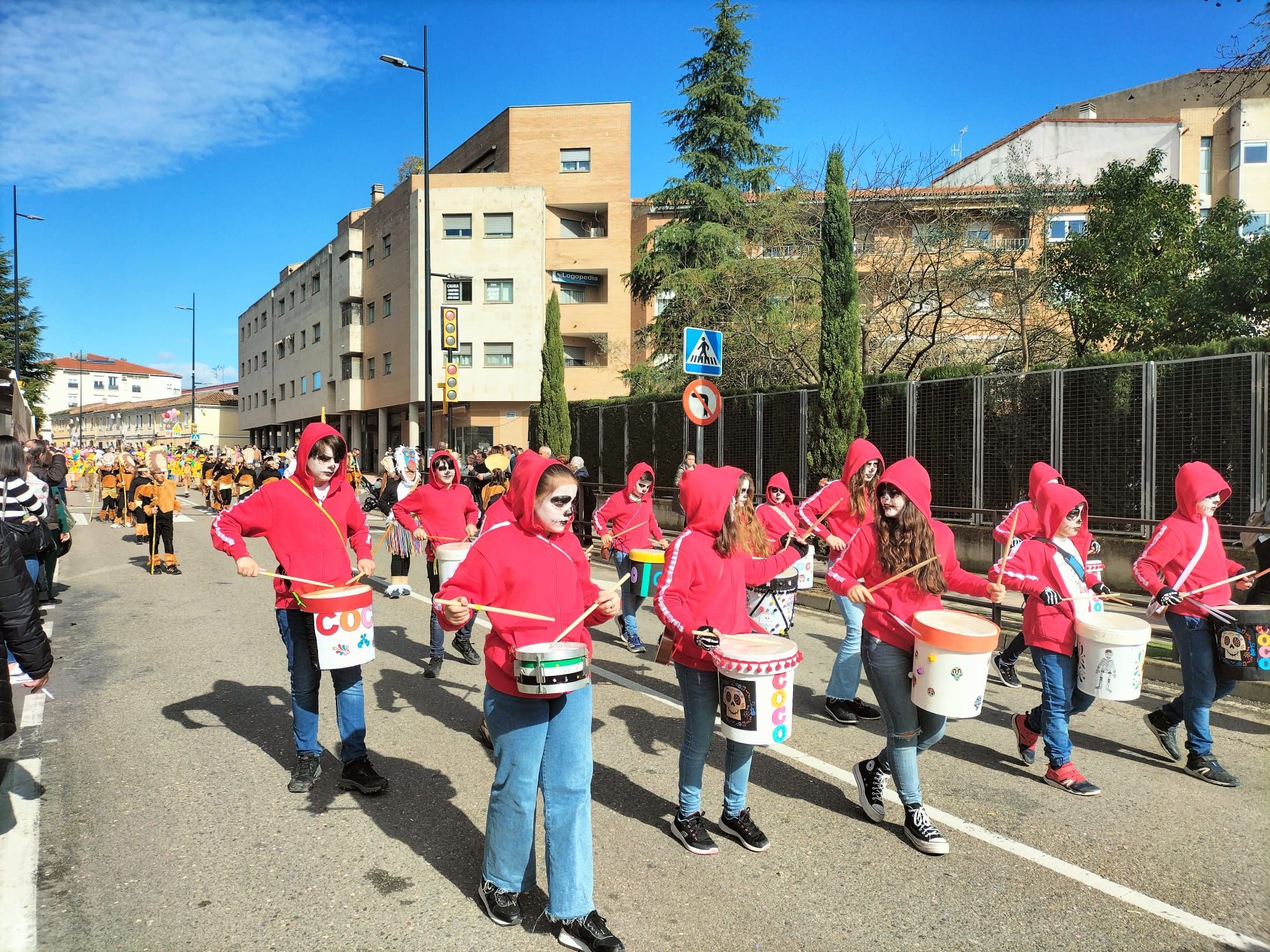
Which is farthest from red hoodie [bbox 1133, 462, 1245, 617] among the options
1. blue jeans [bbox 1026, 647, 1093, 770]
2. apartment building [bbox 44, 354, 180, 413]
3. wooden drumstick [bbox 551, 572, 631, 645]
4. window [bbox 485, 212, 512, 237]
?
apartment building [bbox 44, 354, 180, 413]

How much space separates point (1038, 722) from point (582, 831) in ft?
11.0

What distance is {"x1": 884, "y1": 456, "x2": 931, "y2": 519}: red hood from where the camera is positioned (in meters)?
4.49

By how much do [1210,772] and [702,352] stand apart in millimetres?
7513

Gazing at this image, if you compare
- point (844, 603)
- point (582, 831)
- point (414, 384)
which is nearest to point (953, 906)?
point (582, 831)

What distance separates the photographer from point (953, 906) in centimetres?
363

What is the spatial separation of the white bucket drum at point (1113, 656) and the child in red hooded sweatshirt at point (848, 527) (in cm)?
138

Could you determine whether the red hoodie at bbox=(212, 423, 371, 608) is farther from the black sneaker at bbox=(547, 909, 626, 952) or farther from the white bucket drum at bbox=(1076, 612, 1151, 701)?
the white bucket drum at bbox=(1076, 612, 1151, 701)

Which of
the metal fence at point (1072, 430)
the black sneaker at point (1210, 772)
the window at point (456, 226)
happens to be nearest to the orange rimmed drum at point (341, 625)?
the black sneaker at point (1210, 772)

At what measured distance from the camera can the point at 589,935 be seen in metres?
3.26

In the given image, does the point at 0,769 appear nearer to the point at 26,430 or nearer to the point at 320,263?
the point at 26,430

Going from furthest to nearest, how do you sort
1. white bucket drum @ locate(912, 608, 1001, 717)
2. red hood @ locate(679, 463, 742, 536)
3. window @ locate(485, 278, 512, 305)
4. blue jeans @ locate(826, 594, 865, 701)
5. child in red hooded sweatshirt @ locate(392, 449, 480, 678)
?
window @ locate(485, 278, 512, 305) → child in red hooded sweatshirt @ locate(392, 449, 480, 678) → blue jeans @ locate(826, 594, 865, 701) → red hood @ locate(679, 463, 742, 536) → white bucket drum @ locate(912, 608, 1001, 717)

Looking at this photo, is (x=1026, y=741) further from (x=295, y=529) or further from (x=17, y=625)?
(x=17, y=625)

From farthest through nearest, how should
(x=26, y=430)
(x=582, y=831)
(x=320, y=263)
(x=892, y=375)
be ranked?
(x=320, y=263) → (x=26, y=430) → (x=892, y=375) → (x=582, y=831)

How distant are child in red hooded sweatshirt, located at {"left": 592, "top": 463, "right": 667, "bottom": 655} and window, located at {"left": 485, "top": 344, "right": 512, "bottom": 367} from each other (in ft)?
101
